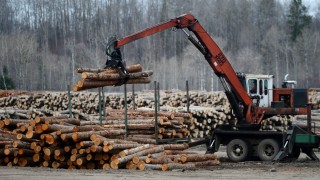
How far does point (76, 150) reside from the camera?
18828 mm

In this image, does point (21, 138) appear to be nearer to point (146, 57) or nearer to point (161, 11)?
point (146, 57)

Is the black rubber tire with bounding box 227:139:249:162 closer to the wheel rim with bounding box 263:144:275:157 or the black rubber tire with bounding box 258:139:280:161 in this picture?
the black rubber tire with bounding box 258:139:280:161

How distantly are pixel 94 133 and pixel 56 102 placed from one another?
71.8ft

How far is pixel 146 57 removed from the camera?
75.4 m

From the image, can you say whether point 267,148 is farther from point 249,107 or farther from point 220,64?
point 220,64

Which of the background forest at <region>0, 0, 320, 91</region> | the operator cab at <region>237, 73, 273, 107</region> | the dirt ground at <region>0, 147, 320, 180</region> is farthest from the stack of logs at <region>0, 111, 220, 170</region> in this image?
the background forest at <region>0, 0, 320, 91</region>

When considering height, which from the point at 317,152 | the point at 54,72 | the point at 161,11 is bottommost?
the point at 317,152

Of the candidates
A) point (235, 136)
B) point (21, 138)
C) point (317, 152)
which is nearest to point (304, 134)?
point (235, 136)

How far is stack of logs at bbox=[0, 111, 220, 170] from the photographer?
18.6 meters

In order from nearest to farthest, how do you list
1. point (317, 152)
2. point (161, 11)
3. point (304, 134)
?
point (304, 134) < point (317, 152) < point (161, 11)

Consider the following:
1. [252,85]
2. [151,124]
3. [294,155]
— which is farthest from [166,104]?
[294,155]

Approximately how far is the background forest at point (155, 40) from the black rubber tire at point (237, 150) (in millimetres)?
36963

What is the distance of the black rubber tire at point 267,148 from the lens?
74.3ft

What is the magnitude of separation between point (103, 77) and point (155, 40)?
5891 centimetres
